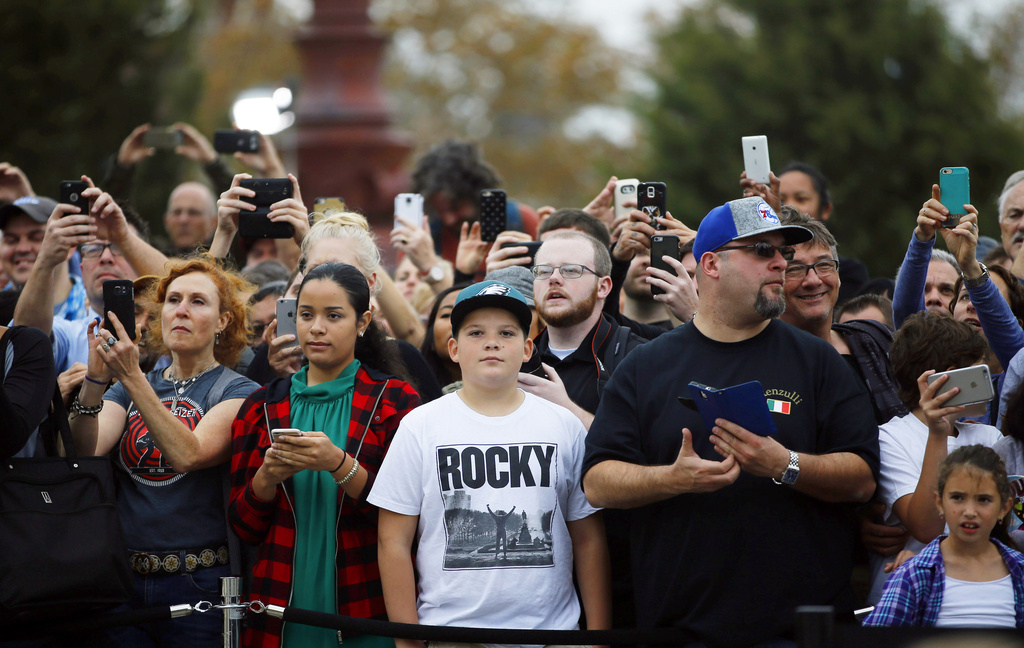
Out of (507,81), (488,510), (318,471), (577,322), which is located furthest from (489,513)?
(507,81)

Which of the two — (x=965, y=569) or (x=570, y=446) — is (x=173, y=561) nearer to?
(x=570, y=446)

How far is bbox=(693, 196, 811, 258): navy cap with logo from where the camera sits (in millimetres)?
4367

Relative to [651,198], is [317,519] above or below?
below

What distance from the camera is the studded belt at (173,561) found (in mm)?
4758

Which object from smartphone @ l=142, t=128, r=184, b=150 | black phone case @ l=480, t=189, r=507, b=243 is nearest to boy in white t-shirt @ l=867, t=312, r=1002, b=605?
black phone case @ l=480, t=189, r=507, b=243

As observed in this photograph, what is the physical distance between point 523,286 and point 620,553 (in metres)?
1.36

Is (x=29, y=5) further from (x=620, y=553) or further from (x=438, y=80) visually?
(x=438, y=80)

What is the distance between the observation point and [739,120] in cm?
1709

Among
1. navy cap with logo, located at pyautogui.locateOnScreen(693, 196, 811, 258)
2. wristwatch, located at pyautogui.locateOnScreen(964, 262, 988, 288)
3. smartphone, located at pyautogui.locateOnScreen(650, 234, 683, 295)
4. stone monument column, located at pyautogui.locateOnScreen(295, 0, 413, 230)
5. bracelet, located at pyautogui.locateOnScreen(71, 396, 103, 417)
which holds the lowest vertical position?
bracelet, located at pyautogui.locateOnScreen(71, 396, 103, 417)

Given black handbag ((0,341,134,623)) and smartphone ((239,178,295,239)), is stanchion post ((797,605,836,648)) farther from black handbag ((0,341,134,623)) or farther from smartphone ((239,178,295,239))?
smartphone ((239,178,295,239))

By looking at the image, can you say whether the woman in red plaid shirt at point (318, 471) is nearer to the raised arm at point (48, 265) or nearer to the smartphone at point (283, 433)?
the smartphone at point (283, 433)

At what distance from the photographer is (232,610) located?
14.8ft

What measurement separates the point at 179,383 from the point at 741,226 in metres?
2.48

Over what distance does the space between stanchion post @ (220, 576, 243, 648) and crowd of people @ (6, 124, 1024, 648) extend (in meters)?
0.08
